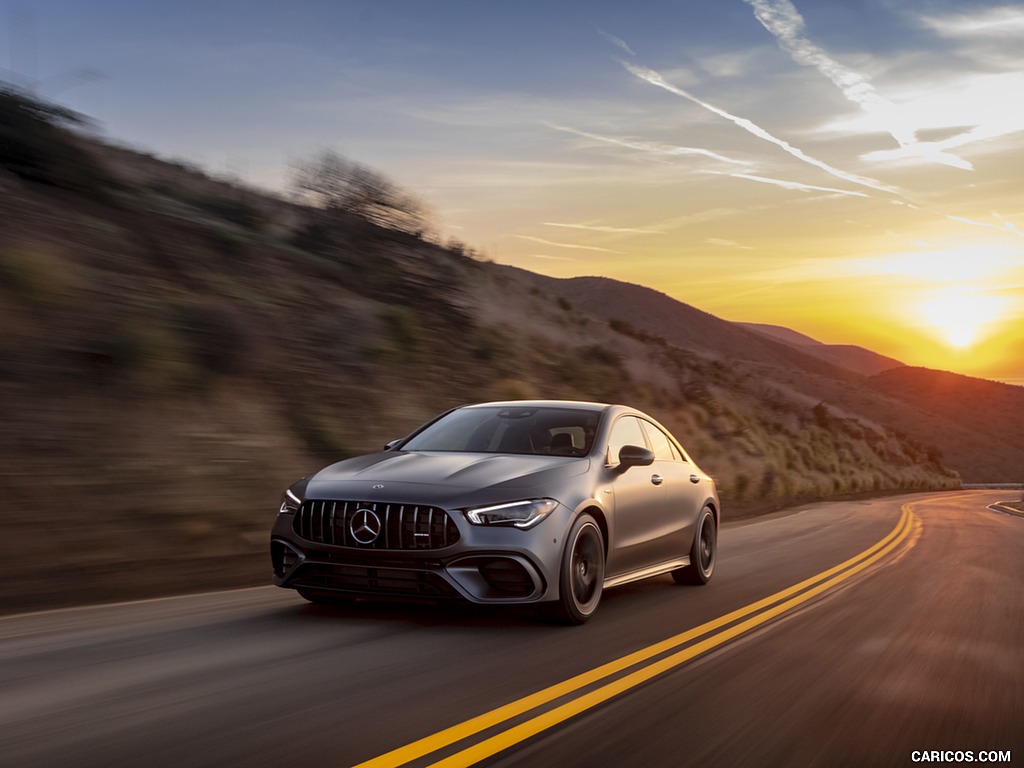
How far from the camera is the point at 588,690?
6328mm

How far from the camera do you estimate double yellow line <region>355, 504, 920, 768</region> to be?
5031 millimetres

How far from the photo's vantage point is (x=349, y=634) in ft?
25.0

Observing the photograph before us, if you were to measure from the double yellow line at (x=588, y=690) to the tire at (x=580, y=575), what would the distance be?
689mm

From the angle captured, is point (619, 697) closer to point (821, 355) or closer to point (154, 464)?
point (154, 464)

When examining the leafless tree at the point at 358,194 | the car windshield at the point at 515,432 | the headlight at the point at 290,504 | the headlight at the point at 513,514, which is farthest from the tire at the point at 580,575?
the leafless tree at the point at 358,194

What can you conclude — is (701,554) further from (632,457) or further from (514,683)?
(514,683)

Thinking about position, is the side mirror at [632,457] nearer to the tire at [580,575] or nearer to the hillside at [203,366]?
the tire at [580,575]

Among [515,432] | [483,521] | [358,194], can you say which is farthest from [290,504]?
[358,194]

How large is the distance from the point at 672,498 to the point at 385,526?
3315 millimetres

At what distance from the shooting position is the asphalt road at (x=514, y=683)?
5.17 metres

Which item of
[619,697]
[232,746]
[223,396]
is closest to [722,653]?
[619,697]

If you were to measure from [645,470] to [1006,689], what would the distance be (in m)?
3.67

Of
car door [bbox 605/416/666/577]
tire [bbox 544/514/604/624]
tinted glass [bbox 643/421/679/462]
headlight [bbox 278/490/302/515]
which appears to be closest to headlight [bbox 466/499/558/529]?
tire [bbox 544/514/604/624]

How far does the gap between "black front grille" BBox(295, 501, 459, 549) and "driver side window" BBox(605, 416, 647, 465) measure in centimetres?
187
